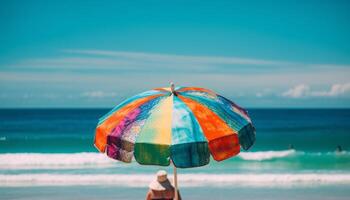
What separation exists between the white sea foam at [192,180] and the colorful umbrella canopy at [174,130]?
385 inches

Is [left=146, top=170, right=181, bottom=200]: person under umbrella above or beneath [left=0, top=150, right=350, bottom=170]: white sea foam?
above

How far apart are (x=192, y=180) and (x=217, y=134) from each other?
10927mm

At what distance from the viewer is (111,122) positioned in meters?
4.57

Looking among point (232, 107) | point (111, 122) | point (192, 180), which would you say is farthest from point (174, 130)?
point (192, 180)

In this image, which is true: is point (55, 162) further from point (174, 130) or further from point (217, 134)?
point (217, 134)

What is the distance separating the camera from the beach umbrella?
13.2ft

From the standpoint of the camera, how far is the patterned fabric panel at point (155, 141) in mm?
4008

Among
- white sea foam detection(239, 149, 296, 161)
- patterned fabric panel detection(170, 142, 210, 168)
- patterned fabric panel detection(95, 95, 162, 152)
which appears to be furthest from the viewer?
white sea foam detection(239, 149, 296, 161)

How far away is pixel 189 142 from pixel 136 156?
579mm

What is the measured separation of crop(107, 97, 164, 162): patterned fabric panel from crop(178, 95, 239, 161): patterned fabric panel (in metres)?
0.57

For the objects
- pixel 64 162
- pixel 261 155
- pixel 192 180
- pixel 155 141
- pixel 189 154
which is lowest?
pixel 261 155

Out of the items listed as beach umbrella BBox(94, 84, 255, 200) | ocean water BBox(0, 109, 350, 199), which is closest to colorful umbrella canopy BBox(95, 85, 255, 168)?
beach umbrella BBox(94, 84, 255, 200)

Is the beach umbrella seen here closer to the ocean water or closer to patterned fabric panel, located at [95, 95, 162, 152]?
patterned fabric panel, located at [95, 95, 162, 152]

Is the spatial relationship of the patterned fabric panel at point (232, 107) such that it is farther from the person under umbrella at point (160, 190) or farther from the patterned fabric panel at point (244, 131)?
the person under umbrella at point (160, 190)
